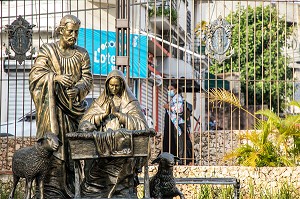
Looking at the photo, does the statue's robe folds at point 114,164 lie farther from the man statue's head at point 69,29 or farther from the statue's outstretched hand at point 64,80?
the man statue's head at point 69,29

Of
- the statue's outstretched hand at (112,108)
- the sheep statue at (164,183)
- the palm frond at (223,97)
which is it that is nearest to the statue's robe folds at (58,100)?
the statue's outstretched hand at (112,108)

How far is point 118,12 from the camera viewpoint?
58.4 ft

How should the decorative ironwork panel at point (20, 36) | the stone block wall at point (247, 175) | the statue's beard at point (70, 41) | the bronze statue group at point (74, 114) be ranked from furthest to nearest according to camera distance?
the decorative ironwork panel at point (20, 36) < the stone block wall at point (247, 175) < the statue's beard at point (70, 41) < the bronze statue group at point (74, 114)

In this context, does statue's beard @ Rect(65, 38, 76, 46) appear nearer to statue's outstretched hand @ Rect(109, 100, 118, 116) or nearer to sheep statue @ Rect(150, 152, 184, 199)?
statue's outstretched hand @ Rect(109, 100, 118, 116)

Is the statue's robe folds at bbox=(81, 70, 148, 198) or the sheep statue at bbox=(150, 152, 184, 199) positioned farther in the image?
the sheep statue at bbox=(150, 152, 184, 199)

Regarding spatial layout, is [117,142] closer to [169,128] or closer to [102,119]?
[102,119]

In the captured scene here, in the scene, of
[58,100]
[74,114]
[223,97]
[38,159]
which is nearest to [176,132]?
[223,97]

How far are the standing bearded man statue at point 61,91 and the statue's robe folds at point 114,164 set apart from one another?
316mm

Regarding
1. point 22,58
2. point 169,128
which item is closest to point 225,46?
point 169,128

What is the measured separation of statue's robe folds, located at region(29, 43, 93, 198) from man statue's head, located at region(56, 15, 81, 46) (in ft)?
0.66

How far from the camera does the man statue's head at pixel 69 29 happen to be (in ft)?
45.4

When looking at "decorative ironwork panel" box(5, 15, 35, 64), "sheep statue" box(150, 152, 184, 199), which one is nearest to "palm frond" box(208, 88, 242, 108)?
"decorative ironwork panel" box(5, 15, 35, 64)

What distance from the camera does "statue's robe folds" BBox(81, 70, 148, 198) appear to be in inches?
534

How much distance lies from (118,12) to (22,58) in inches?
85.9
